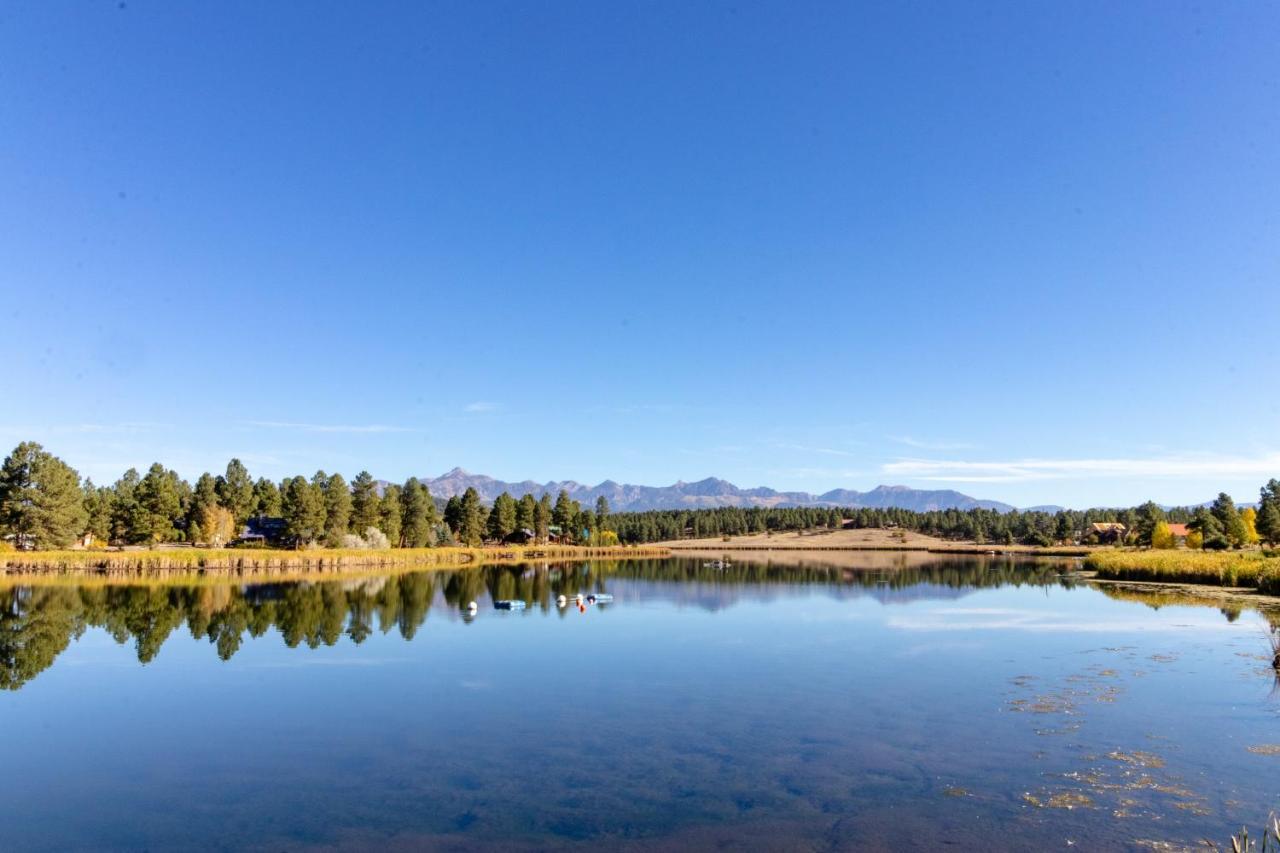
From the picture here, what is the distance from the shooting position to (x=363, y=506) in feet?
405

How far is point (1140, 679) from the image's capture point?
1149 inches

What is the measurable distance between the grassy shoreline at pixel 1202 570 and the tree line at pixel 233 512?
10110 centimetres

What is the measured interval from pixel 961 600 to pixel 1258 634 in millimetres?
27728

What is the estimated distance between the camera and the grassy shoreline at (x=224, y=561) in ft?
255

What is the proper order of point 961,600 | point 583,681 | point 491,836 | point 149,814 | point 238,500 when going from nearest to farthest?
point 491,836, point 149,814, point 583,681, point 961,600, point 238,500

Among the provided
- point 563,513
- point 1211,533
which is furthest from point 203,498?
point 1211,533

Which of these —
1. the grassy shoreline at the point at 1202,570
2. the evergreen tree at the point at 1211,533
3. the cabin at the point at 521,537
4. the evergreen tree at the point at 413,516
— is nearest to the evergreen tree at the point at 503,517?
the cabin at the point at 521,537

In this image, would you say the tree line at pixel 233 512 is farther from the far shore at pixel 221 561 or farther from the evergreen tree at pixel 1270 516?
the evergreen tree at pixel 1270 516

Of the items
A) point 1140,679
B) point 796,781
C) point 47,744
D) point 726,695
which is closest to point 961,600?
point 1140,679

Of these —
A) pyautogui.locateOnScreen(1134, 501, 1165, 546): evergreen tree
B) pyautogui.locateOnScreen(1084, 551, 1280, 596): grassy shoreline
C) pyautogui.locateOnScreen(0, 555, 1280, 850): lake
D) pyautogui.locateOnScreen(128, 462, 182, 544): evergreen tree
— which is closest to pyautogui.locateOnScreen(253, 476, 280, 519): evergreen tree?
pyautogui.locateOnScreen(128, 462, 182, 544): evergreen tree

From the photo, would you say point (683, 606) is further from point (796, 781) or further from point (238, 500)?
point (238, 500)

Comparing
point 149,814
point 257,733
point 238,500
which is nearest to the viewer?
point 149,814

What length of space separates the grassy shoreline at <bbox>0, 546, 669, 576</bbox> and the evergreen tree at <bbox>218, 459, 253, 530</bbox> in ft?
117

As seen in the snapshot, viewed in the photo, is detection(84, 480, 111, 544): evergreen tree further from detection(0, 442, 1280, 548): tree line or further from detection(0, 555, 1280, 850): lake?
detection(0, 555, 1280, 850): lake
